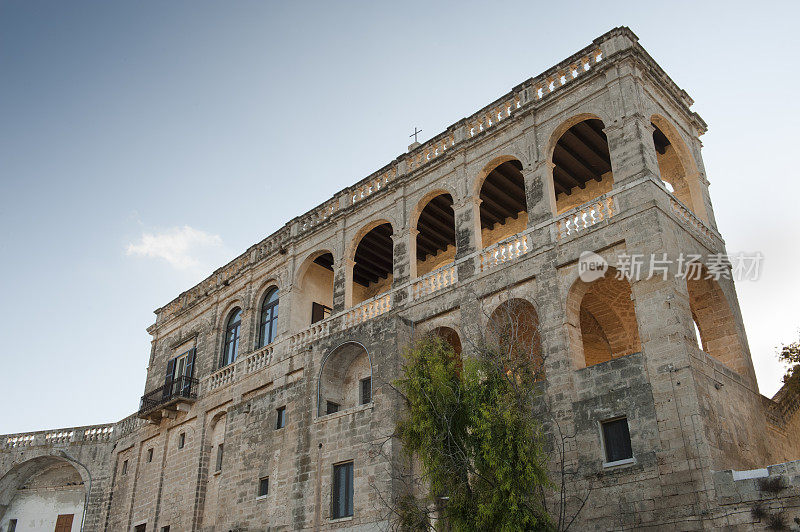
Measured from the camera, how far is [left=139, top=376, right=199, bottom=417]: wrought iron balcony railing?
2527 cm

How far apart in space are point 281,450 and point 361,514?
4.00 metres

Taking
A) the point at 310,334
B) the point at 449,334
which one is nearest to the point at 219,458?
the point at 310,334

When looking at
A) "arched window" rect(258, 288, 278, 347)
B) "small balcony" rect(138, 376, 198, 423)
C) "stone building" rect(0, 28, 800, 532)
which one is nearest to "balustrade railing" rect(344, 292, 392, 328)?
"stone building" rect(0, 28, 800, 532)

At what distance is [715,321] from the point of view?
16.5 meters

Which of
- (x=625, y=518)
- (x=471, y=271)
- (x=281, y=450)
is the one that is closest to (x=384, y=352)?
(x=471, y=271)

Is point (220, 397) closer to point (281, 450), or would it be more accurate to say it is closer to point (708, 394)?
point (281, 450)

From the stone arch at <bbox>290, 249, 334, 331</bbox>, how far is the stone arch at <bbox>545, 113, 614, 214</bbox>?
753 cm

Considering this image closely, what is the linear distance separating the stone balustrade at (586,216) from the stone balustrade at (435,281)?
3.12 meters

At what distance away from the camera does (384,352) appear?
1822 cm

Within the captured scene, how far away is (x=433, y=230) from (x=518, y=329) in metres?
7.62

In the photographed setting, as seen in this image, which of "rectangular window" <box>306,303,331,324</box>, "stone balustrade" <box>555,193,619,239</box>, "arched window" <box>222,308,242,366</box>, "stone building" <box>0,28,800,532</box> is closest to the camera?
"stone building" <box>0,28,800,532</box>

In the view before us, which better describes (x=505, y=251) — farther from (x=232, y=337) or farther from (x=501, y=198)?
(x=232, y=337)

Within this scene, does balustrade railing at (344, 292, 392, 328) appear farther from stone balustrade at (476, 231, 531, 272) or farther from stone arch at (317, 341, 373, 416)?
stone balustrade at (476, 231, 531, 272)

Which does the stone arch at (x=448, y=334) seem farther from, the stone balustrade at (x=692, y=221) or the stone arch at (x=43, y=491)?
the stone arch at (x=43, y=491)
